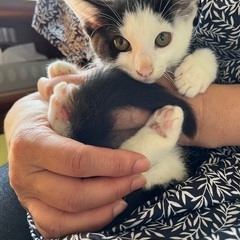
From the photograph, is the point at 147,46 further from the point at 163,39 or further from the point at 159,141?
the point at 159,141

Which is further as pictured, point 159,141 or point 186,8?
point 186,8

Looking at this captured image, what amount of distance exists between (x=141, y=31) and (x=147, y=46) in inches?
1.4

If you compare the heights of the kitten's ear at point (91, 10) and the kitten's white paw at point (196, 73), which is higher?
the kitten's ear at point (91, 10)

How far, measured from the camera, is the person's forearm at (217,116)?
2.61ft

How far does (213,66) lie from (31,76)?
1.02 m

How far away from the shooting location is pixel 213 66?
842mm

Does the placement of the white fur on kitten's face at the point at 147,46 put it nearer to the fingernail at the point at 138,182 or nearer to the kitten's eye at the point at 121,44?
the kitten's eye at the point at 121,44

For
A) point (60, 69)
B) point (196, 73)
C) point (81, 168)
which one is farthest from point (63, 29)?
point (81, 168)

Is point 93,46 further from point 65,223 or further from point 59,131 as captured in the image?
point 65,223

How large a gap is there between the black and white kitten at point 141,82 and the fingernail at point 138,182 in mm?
34

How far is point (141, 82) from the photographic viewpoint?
77 cm

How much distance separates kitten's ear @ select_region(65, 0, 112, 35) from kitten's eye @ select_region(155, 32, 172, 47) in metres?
0.14

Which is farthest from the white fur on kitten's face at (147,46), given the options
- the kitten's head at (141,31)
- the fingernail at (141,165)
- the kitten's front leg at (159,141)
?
the fingernail at (141,165)

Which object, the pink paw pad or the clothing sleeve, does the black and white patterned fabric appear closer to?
the pink paw pad
